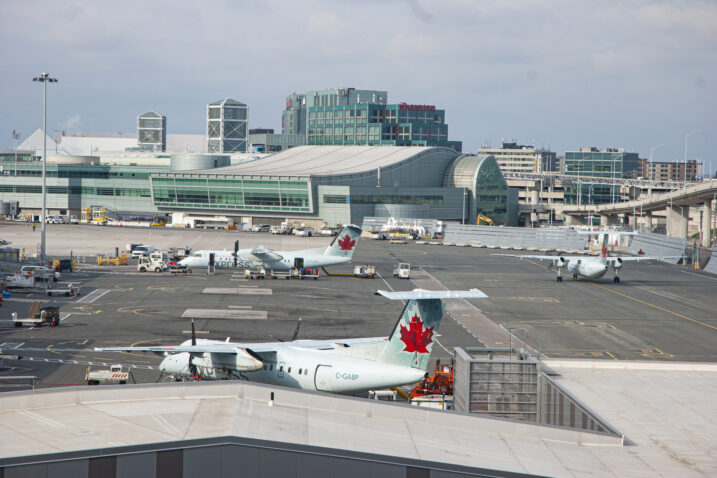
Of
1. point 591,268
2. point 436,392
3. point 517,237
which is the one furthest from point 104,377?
point 517,237

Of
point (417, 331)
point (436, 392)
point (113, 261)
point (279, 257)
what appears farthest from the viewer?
point (113, 261)

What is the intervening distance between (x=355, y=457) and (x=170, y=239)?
12299 centimetres

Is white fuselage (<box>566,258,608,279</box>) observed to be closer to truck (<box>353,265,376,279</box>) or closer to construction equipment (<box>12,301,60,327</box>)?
truck (<box>353,265,376,279</box>)

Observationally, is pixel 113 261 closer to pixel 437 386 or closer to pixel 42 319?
pixel 42 319

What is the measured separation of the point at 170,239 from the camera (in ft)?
451

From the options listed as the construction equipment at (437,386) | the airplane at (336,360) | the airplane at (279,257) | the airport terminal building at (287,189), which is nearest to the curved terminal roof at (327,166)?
the airport terminal building at (287,189)

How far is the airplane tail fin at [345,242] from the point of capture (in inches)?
3472

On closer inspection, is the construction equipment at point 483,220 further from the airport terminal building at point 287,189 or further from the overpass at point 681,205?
the overpass at point 681,205

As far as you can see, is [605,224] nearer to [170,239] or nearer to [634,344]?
[170,239]

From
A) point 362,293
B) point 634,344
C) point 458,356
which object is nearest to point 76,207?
point 362,293

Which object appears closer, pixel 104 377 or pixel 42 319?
pixel 104 377

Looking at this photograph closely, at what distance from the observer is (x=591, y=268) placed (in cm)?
8875

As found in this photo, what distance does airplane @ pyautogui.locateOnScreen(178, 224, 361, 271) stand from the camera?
89.9 meters

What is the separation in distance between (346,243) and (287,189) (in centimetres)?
8557
